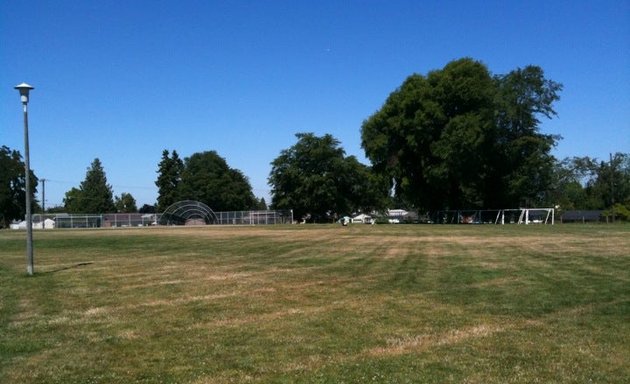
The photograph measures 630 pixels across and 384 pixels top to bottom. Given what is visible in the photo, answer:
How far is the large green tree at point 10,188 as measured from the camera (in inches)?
4582

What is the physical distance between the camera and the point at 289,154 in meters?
114

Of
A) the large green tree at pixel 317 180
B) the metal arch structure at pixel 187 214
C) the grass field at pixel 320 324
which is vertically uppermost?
the large green tree at pixel 317 180

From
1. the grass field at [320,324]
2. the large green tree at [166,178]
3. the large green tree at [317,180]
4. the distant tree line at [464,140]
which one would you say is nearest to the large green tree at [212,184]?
the large green tree at [166,178]

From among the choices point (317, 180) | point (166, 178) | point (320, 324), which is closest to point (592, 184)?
point (317, 180)

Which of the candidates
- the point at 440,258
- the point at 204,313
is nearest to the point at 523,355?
the point at 204,313

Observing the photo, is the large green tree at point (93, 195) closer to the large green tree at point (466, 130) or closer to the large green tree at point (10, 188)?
the large green tree at point (10, 188)

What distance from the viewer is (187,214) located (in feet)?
366

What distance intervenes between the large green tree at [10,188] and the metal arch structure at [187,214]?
30.9m

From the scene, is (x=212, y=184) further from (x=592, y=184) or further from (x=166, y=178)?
(x=592, y=184)

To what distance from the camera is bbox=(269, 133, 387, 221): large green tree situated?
362ft

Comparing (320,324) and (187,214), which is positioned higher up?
(187,214)

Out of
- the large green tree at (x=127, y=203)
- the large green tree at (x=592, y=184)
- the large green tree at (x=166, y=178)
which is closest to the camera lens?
the large green tree at (x=592, y=184)

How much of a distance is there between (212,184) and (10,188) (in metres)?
39.9

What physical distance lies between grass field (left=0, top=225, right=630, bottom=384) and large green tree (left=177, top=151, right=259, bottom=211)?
114m
